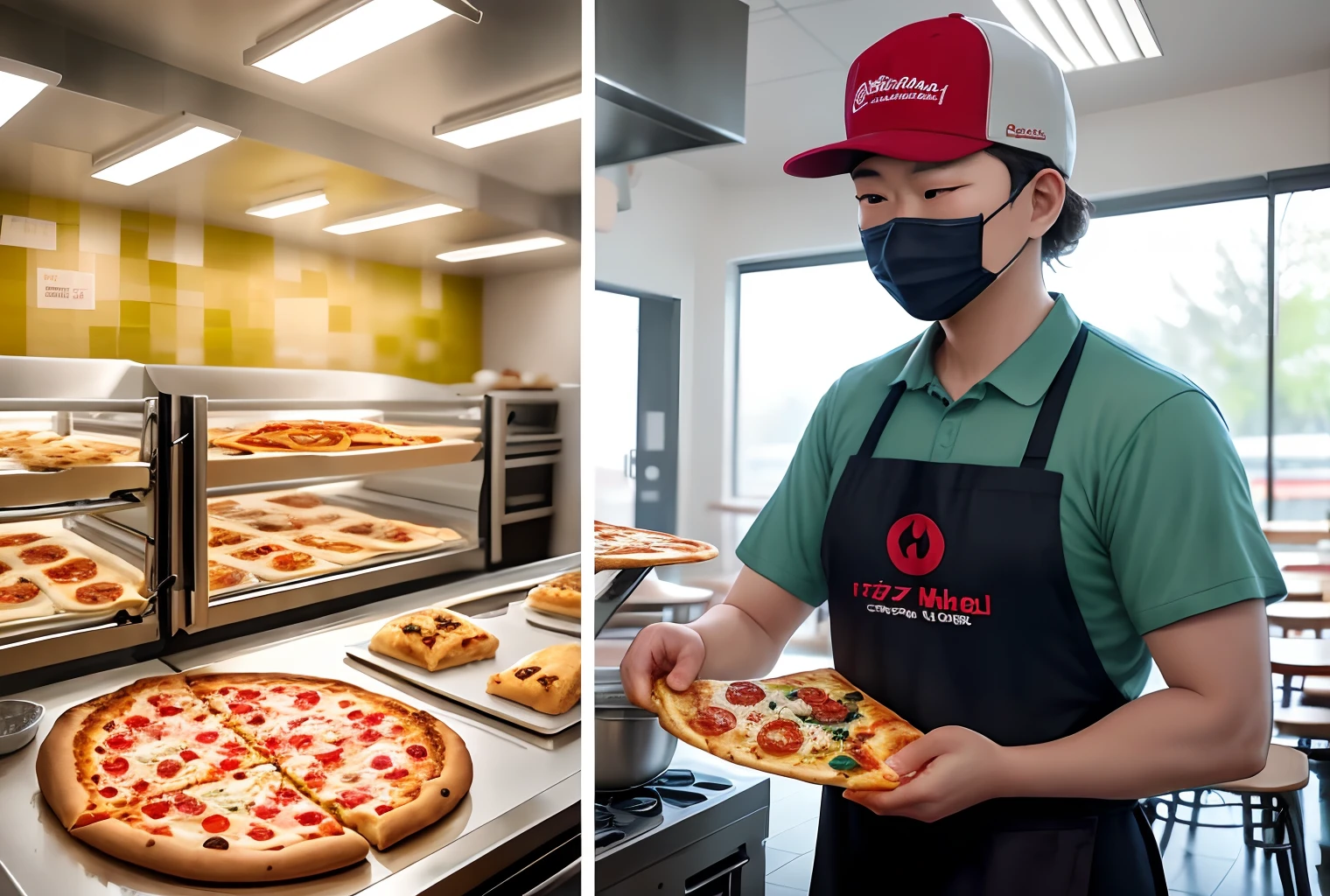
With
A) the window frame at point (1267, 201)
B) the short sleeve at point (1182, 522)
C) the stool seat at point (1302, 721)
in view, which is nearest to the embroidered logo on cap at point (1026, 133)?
the window frame at point (1267, 201)

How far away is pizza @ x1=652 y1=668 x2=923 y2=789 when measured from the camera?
1.09m

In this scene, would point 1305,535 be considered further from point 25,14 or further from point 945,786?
point 25,14

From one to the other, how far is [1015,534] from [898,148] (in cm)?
47

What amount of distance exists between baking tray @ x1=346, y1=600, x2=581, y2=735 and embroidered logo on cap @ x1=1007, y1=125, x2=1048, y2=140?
1.12 m

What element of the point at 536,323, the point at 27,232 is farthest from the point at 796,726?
the point at 27,232

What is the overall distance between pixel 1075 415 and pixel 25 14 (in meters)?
1.24

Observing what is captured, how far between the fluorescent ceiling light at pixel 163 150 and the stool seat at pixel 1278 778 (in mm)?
1428

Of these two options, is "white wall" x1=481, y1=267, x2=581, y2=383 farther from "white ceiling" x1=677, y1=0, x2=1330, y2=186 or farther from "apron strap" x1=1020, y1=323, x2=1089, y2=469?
"apron strap" x1=1020, y1=323, x2=1089, y2=469

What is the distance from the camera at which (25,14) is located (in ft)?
3.22

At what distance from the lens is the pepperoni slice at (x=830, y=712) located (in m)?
1.15

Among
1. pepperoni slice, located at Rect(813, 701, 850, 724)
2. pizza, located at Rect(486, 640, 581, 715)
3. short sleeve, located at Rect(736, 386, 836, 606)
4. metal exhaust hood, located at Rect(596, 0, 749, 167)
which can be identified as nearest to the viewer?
pepperoni slice, located at Rect(813, 701, 850, 724)

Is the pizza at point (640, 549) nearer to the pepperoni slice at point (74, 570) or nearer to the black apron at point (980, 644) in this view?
the black apron at point (980, 644)

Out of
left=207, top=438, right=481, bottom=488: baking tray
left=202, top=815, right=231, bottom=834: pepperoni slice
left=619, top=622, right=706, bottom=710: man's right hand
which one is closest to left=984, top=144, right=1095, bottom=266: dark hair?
left=619, top=622, right=706, bottom=710: man's right hand

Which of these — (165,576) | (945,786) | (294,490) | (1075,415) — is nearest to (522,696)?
(294,490)
